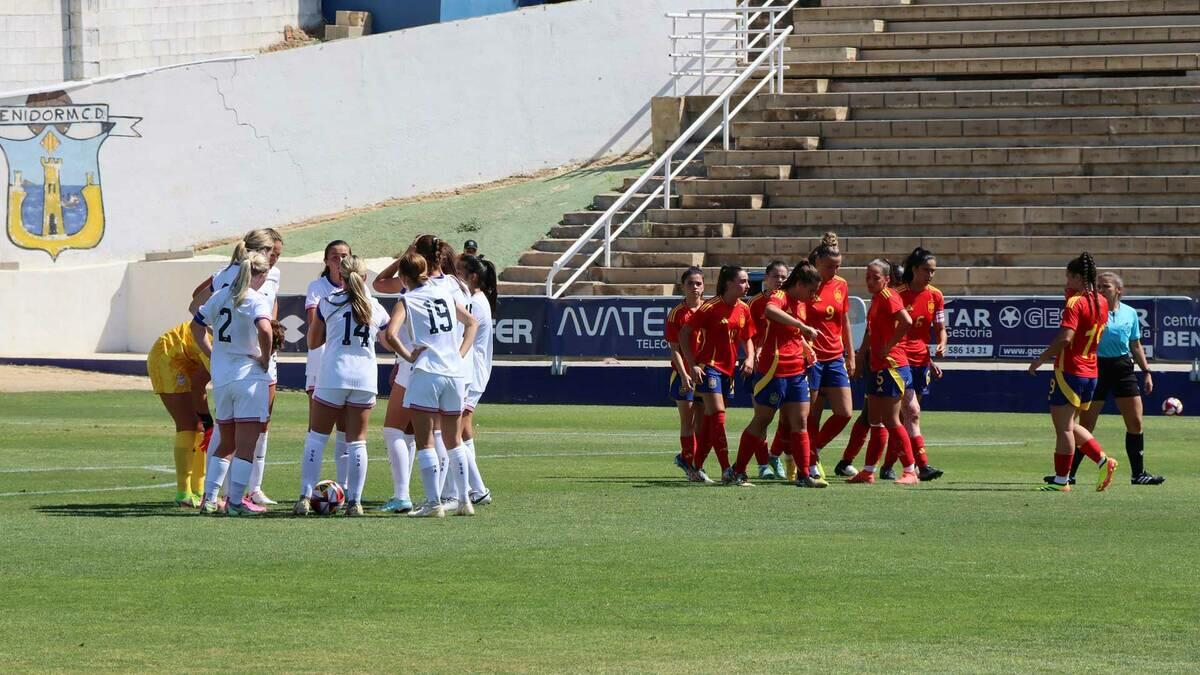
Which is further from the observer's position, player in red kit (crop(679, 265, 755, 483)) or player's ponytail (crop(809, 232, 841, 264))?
player in red kit (crop(679, 265, 755, 483))

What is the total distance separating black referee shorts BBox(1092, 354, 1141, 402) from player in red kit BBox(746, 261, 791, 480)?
2625 millimetres

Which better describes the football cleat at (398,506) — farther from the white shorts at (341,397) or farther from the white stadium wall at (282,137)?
the white stadium wall at (282,137)

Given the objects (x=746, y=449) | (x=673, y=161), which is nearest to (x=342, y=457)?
(x=746, y=449)

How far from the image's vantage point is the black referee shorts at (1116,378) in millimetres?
15688

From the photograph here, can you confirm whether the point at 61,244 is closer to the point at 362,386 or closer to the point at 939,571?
the point at 362,386

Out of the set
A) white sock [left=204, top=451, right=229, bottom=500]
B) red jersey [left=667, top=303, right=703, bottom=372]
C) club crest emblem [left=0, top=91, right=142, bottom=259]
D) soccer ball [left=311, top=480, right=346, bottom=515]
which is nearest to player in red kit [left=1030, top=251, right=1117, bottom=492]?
red jersey [left=667, top=303, right=703, bottom=372]

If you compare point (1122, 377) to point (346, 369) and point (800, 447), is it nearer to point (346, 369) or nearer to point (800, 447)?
point (800, 447)

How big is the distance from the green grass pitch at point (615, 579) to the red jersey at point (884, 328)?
46.3 inches

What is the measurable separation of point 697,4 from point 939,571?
31264 mm

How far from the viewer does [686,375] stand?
50.8 feet

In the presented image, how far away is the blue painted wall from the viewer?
41250mm

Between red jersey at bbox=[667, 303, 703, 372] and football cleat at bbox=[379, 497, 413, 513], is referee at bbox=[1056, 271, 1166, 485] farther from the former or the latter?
football cleat at bbox=[379, 497, 413, 513]

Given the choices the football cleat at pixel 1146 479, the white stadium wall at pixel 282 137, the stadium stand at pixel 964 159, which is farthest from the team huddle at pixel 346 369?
the white stadium wall at pixel 282 137

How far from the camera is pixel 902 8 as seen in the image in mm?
37344
